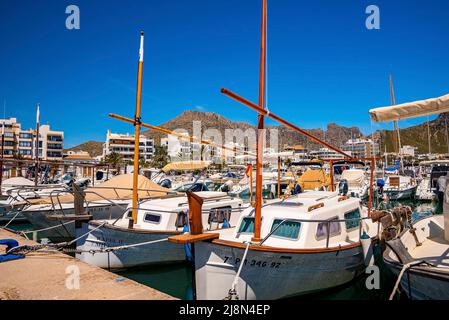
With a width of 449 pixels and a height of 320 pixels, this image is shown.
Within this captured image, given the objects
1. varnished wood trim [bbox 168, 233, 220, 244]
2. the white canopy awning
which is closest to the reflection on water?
varnished wood trim [bbox 168, 233, 220, 244]

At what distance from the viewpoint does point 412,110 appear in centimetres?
796

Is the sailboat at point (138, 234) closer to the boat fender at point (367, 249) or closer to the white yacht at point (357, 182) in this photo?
the boat fender at point (367, 249)

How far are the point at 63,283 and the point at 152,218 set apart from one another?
19.6 ft

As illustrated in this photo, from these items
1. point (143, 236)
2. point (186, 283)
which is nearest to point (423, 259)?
point (186, 283)

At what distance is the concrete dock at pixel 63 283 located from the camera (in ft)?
20.2

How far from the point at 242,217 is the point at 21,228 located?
61.3ft

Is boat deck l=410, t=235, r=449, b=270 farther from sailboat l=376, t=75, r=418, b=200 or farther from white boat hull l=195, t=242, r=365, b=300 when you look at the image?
sailboat l=376, t=75, r=418, b=200

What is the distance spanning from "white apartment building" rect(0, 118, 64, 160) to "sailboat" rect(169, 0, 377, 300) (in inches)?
3946

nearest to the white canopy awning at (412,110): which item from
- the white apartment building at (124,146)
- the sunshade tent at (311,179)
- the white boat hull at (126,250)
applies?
the white boat hull at (126,250)

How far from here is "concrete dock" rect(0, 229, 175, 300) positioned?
6.16 meters

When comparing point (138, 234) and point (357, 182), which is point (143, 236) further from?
point (357, 182)

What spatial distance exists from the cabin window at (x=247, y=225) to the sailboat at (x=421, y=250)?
364cm
